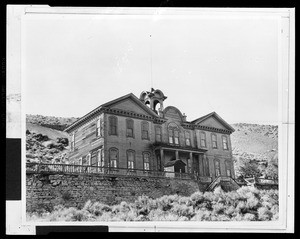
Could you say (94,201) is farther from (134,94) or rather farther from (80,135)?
(134,94)

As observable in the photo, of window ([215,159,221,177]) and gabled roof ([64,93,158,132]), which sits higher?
gabled roof ([64,93,158,132])

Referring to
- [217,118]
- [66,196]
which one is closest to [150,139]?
[217,118]

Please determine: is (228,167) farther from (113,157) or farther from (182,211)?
(113,157)

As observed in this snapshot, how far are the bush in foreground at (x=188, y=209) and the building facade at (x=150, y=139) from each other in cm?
44

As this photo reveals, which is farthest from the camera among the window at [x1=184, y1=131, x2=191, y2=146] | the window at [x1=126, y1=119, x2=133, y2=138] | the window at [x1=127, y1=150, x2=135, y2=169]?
the window at [x1=184, y1=131, x2=191, y2=146]

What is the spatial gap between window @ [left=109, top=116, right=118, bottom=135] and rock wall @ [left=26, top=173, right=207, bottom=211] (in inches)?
31.9

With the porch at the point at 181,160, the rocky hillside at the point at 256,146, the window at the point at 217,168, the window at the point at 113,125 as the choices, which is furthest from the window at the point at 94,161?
the rocky hillside at the point at 256,146

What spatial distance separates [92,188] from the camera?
10312 mm

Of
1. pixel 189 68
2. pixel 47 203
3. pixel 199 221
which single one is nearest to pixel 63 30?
pixel 189 68

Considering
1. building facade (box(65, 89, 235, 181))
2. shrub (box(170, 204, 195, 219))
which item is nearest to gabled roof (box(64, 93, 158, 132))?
building facade (box(65, 89, 235, 181))

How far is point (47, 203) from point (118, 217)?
4.16 ft

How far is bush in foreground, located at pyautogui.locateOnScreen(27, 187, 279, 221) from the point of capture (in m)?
10.2

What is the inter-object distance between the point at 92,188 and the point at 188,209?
1755mm

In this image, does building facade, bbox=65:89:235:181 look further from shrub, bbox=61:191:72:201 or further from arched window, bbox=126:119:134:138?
shrub, bbox=61:191:72:201
